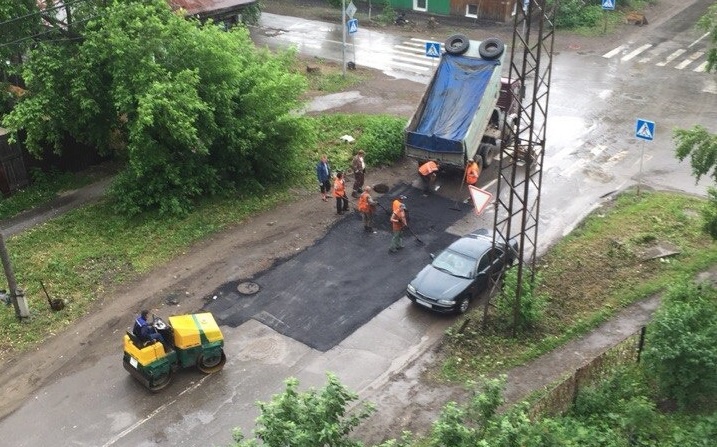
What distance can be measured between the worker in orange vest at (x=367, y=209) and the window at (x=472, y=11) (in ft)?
78.6

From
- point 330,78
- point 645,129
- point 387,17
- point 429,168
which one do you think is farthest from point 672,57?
point 429,168

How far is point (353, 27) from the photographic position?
30.6 m

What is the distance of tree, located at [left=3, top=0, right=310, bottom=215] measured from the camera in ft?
62.1

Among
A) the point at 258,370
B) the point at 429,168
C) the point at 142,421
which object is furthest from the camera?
the point at 429,168

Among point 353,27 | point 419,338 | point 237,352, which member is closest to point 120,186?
point 237,352

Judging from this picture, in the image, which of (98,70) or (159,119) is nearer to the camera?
(159,119)

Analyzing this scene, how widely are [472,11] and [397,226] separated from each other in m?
25.6

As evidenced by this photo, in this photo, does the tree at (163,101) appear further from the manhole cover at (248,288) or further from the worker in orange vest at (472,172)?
the worker in orange vest at (472,172)

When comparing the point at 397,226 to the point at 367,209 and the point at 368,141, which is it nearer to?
the point at 367,209

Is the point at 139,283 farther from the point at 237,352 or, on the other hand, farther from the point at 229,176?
the point at 229,176

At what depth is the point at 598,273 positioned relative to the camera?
17828 millimetres

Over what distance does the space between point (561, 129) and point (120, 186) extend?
1602 cm

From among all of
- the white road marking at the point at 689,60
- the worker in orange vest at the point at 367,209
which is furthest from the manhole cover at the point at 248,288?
the white road marking at the point at 689,60

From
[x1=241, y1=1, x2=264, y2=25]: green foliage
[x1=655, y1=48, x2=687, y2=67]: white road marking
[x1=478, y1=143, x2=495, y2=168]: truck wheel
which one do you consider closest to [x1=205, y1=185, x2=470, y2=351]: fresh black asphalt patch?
[x1=478, y1=143, x2=495, y2=168]: truck wheel
